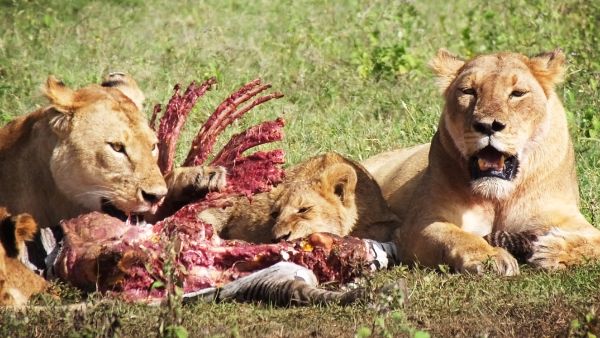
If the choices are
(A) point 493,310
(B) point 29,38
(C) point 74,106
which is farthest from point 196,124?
(A) point 493,310

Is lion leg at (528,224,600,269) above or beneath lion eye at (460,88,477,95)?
beneath

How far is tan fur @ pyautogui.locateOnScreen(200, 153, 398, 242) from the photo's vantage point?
706 centimetres

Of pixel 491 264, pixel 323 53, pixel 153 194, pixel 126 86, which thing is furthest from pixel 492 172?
pixel 323 53

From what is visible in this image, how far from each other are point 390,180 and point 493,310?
2.60 meters

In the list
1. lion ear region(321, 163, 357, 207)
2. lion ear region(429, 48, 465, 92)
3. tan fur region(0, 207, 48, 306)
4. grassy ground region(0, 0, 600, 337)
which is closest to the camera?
tan fur region(0, 207, 48, 306)

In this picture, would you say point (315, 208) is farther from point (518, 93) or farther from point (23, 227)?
point (23, 227)

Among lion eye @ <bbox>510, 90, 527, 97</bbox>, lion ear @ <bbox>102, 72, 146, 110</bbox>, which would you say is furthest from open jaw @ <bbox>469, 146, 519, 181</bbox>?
lion ear @ <bbox>102, 72, 146, 110</bbox>

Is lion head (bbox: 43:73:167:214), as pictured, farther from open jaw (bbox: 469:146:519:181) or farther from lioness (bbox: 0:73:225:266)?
open jaw (bbox: 469:146:519:181)

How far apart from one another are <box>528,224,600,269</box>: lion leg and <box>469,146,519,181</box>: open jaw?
366mm

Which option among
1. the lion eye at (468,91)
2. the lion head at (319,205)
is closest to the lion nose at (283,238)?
the lion head at (319,205)

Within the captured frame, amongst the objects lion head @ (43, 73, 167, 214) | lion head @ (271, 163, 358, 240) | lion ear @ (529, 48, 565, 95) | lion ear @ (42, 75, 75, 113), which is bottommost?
lion head @ (271, 163, 358, 240)

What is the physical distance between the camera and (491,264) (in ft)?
20.7

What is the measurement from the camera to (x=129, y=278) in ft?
19.6

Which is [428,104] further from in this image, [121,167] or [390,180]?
[121,167]
